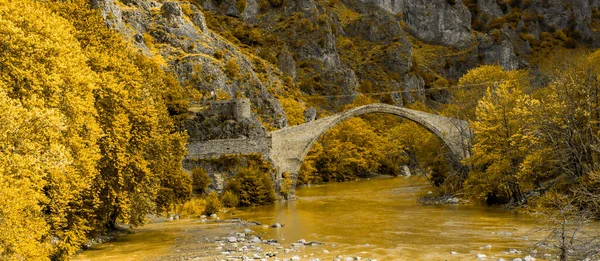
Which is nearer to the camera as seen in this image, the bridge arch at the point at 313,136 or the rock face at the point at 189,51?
the bridge arch at the point at 313,136

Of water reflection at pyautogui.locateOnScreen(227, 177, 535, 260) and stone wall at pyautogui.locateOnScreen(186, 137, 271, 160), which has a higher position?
stone wall at pyautogui.locateOnScreen(186, 137, 271, 160)

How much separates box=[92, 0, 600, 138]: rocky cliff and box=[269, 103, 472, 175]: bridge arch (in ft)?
6.86

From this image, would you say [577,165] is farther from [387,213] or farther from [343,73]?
[343,73]

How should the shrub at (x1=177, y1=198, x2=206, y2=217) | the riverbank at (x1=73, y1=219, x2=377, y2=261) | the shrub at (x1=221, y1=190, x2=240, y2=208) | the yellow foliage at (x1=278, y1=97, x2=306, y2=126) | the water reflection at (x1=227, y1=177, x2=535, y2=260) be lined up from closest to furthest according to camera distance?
the riverbank at (x1=73, y1=219, x2=377, y2=261)
the water reflection at (x1=227, y1=177, x2=535, y2=260)
the shrub at (x1=177, y1=198, x2=206, y2=217)
the shrub at (x1=221, y1=190, x2=240, y2=208)
the yellow foliage at (x1=278, y1=97, x2=306, y2=126)

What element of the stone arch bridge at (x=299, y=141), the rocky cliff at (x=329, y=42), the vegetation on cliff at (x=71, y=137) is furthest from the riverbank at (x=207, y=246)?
the rocky cliff at (x=329, y=42)

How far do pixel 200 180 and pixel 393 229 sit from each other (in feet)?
49.8

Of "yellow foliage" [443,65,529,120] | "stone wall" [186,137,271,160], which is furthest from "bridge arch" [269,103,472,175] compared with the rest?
"yellow foliage" [443,65,529,120]

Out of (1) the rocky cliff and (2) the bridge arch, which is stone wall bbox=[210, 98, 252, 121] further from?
(2) the bridge arch

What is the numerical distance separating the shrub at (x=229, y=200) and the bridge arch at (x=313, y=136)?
15.0 feet

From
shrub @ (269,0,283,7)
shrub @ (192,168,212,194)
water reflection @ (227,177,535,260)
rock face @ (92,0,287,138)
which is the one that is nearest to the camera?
water reflection @ (227,177,535,260)

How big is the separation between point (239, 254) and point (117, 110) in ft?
19.9

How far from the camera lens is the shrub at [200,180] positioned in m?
36.4

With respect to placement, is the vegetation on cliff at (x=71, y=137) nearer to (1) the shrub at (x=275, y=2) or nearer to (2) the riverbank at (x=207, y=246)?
(2) the riverbank at (x=207, y=246)

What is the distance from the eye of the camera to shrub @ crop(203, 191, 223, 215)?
110ft
